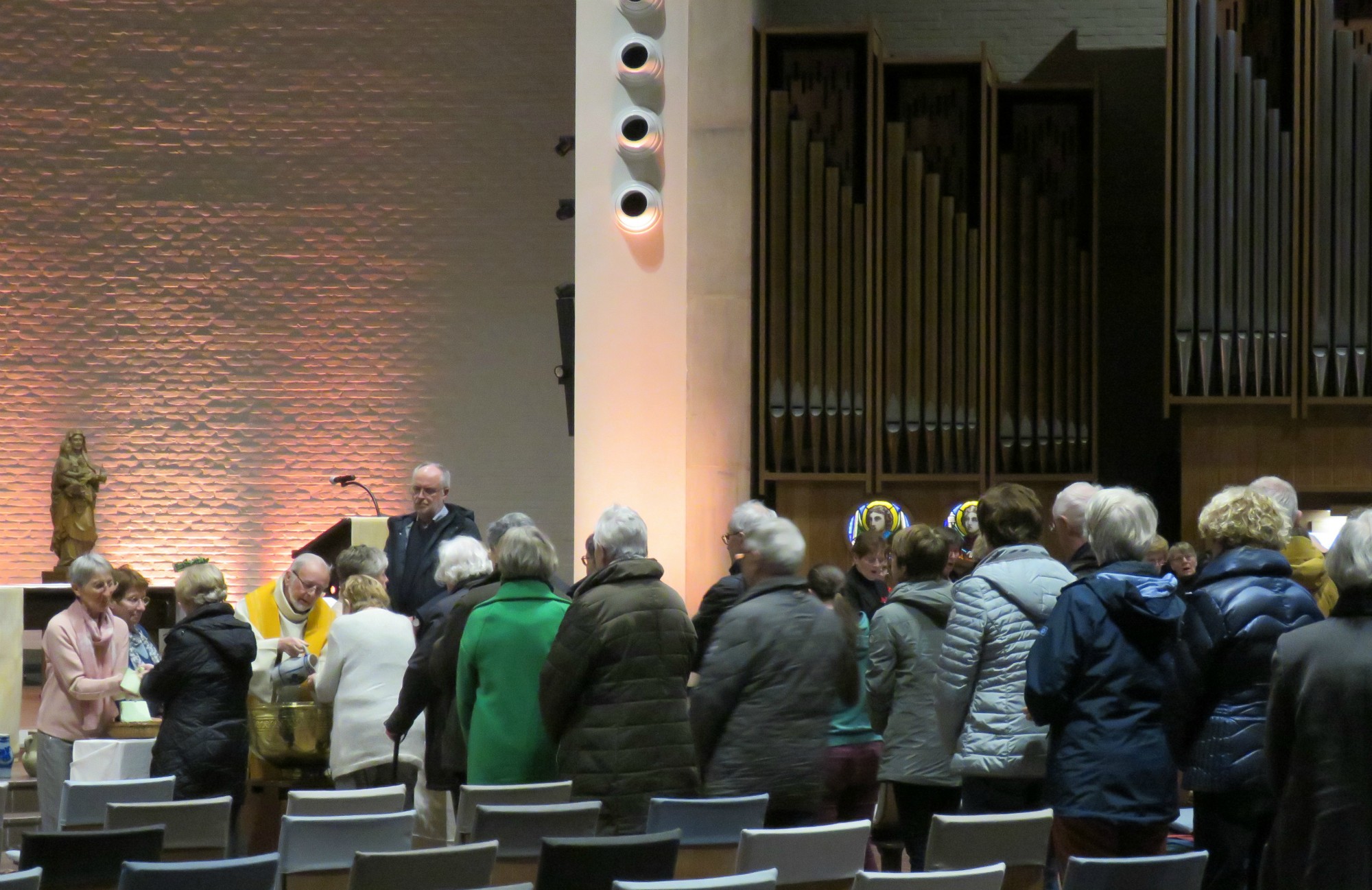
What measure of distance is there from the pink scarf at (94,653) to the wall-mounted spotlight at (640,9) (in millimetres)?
4249

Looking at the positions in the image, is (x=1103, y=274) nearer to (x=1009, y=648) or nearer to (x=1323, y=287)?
(x=1323, y=287)

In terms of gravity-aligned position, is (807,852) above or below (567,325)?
below

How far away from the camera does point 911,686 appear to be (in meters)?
4.52

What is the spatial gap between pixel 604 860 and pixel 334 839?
2.57 ft

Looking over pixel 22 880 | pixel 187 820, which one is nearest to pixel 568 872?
pixel 22 880

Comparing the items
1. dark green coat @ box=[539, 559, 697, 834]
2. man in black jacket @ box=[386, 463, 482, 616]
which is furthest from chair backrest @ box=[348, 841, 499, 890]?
man in black jacket @ box=[386, 463, 482, 616]

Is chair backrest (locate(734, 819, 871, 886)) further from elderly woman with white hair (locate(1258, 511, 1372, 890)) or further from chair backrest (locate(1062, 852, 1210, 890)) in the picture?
elderly woman with white hair (locate(1258, 511, 1372, 890))

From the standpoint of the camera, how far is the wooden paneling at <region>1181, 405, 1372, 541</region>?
328 inches

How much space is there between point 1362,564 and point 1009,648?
1004 millimetres

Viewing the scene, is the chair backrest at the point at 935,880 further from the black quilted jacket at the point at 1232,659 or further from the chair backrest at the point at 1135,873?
the black quilted jacket at the point at 1232,659

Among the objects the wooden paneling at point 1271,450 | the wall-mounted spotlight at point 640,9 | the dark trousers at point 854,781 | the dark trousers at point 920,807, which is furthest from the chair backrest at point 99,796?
the wooden paneling at point 1271,450

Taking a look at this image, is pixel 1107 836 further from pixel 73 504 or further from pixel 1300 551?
pixel 73 504

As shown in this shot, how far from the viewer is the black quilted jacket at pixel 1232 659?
12.2 feet

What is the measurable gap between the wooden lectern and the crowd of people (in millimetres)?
4208
